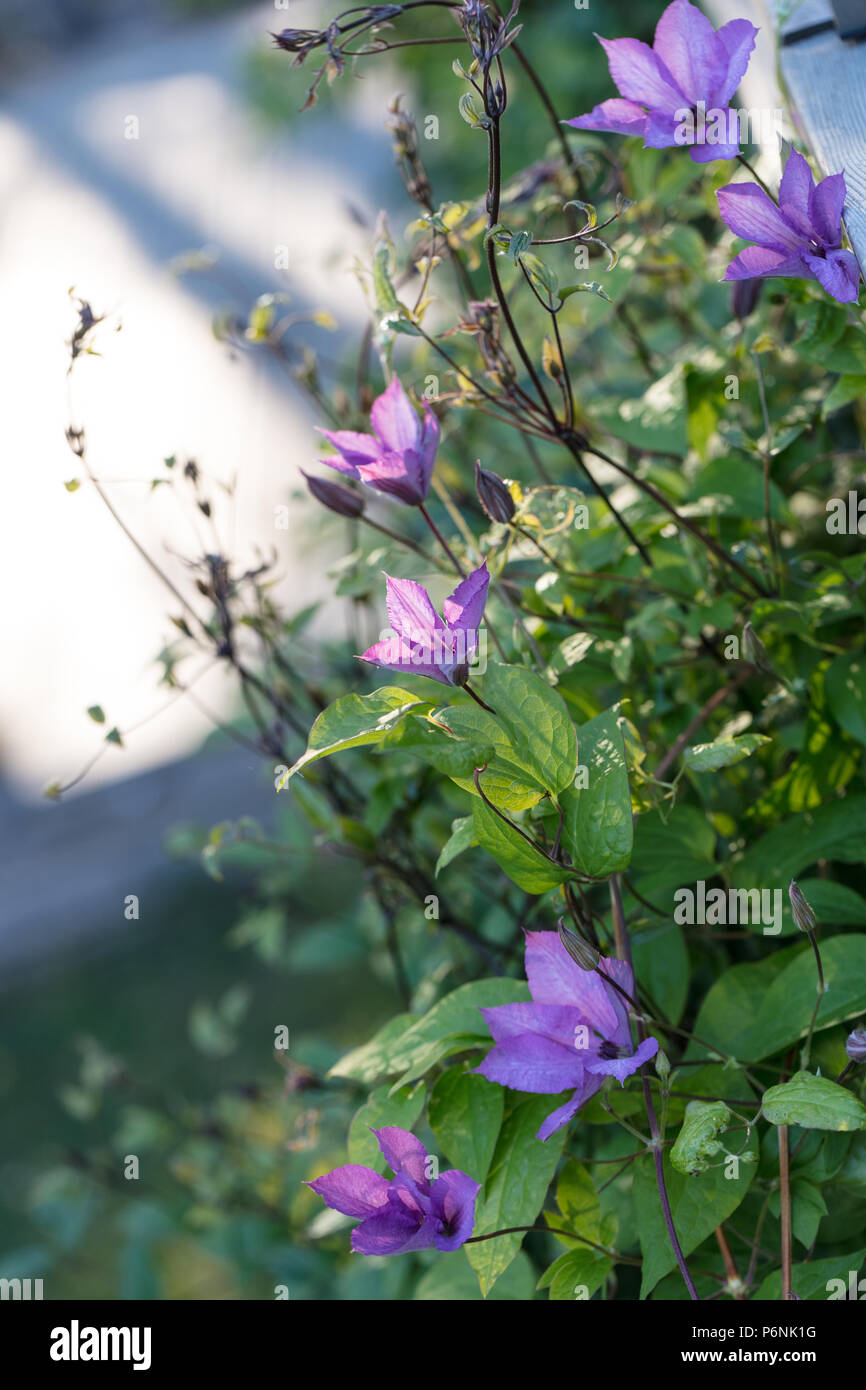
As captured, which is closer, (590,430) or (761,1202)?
(761,1202)

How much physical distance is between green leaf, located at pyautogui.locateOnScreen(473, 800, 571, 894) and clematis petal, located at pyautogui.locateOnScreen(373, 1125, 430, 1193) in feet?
0.41

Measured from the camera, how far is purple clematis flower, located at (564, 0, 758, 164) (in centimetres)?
58

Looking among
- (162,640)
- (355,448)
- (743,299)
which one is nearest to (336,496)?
(355,448)

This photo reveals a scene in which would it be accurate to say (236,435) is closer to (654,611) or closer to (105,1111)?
(105,1111)

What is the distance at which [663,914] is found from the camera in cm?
68

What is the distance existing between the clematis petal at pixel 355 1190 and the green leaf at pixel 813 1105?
17 centimetres

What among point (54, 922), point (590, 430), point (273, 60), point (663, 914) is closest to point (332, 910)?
point (54, 922)

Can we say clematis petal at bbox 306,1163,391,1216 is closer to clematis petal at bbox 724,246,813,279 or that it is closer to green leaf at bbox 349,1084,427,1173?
green leaf at bbox 349,1084,427,1173

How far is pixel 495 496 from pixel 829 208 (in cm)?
21

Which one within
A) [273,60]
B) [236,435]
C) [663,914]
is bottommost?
[663,914]

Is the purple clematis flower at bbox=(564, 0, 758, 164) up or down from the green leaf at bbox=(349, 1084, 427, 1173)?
up

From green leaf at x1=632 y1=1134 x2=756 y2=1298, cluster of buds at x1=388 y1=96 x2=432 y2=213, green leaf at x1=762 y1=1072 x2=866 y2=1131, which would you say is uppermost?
cluster of buds at x1=388 y1=96 x2=432 y2=213

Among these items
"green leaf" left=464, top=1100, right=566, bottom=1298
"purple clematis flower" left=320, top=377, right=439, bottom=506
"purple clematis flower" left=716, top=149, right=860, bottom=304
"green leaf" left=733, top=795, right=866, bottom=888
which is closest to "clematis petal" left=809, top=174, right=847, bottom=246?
"purple clematis flower" left=716, top=149, right=860, bottom=304
